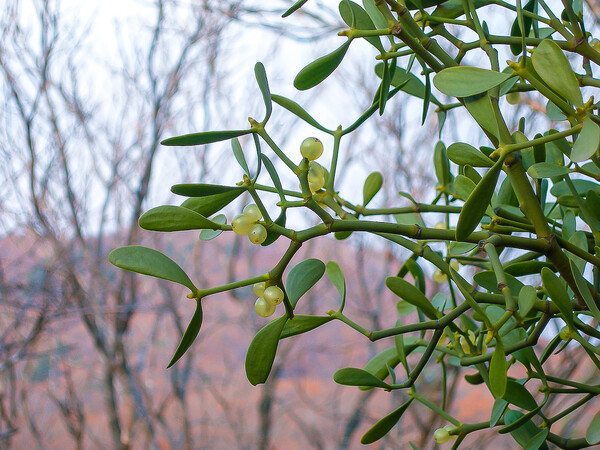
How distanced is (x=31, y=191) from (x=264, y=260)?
4.13 feet

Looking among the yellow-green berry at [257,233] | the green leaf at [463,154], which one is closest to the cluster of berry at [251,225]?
the yellow-green berry at [257,233]

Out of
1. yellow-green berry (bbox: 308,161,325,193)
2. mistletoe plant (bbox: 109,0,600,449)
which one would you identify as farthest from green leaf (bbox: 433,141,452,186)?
yellow-green berry (bbox: 308,161,325,193)

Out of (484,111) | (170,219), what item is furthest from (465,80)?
(170,219)

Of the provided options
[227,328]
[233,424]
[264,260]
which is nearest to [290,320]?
[233,424]

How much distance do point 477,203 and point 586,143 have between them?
5 cm

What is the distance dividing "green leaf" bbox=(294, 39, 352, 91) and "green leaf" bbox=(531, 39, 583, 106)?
0.26 ft

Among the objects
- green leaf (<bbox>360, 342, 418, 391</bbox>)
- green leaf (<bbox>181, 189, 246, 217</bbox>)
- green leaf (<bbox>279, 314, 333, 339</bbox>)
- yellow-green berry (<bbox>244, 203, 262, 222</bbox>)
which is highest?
green leaf (<bbox>181, 189, 246, 217</bbox>)

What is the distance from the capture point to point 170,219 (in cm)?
23

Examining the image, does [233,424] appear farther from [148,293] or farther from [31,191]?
[31,191]

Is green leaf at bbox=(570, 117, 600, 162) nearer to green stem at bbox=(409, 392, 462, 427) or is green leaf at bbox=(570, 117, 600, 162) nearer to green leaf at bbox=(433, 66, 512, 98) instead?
green leaf at bbox=(433, 66, 512, 98)

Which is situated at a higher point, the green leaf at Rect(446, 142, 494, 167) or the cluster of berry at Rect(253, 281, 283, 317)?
the green leaf at Rect(446, 142, 494, 167)

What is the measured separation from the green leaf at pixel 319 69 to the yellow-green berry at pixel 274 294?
0.09 m

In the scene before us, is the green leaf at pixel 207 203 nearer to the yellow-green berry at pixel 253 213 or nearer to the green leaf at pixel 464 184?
the yellow-green berry at pixel 253 213

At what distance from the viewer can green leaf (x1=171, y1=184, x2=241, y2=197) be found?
0.23 m
